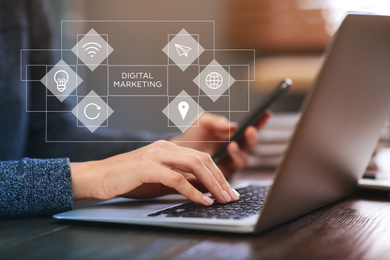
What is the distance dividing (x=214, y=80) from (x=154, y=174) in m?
0.33

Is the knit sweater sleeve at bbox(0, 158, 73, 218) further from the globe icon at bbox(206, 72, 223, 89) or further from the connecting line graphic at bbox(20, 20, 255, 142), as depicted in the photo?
the globe icon at bbox(206, 72, 223, 89)

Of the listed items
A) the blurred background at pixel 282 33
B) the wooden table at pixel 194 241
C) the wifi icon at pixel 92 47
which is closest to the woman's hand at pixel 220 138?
the wifi icon at pixel 92 47

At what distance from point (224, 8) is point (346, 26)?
1.96 meters

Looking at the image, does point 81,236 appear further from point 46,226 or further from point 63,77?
point 63,77

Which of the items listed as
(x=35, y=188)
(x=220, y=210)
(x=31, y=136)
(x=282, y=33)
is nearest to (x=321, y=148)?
(x=220, y=210)

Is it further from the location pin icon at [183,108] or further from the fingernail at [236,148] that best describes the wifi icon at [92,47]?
the fingernail at [236,148]

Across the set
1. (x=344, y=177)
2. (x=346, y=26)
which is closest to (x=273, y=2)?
(x=344, y=177)

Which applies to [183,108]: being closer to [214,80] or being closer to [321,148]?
[214,80]

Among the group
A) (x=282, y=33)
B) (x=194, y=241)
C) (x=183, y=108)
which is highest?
(x=282, y=33)

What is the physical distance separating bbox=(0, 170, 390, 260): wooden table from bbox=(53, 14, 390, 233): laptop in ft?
0.04

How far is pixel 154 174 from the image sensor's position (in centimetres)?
53

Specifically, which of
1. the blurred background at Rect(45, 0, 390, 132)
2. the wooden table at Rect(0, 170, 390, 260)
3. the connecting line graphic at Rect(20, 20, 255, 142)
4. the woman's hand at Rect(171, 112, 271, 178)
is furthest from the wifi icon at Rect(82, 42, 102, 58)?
the blurred background at Rect(45, 0, 390, 132)

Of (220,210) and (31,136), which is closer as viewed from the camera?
(220,210)

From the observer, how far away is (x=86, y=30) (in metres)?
0.77
